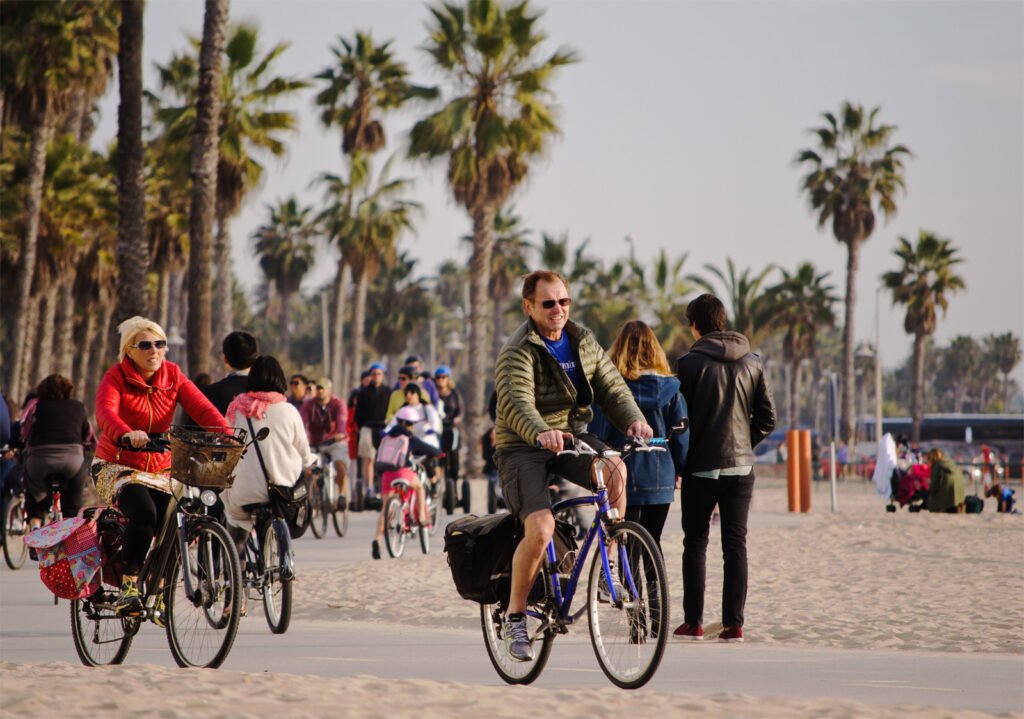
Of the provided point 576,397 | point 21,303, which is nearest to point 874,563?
point 576,397

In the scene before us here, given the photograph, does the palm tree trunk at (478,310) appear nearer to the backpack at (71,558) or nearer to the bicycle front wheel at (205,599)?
the backpack at (71,558)

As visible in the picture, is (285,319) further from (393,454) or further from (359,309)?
(393,454)

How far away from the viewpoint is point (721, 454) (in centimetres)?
A: 898

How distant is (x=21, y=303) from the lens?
35312mm

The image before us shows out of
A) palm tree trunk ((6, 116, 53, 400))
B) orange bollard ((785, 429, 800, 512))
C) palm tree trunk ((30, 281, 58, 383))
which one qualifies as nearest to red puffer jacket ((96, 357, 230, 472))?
orange bollard ((785, 429, 800, 512))

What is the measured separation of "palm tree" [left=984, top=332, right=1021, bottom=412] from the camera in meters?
143

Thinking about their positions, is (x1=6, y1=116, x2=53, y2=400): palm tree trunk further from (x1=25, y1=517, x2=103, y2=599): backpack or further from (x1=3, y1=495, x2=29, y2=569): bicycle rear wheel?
(x1=25, y1=517, x2=103, y2=599): backpack

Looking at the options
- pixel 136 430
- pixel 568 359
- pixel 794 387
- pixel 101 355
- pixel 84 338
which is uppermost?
pixel 794 387

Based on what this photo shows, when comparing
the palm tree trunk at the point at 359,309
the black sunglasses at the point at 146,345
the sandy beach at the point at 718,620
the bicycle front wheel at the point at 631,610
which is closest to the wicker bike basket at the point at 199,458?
the black sunglasses at the point at 146,345

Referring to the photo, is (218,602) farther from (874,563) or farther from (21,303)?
(21,303)

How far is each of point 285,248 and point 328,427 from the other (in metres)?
59.3

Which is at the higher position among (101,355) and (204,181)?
(204,181)

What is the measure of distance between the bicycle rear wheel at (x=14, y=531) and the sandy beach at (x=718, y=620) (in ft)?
10.5

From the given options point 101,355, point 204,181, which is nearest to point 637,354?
point 204,181
